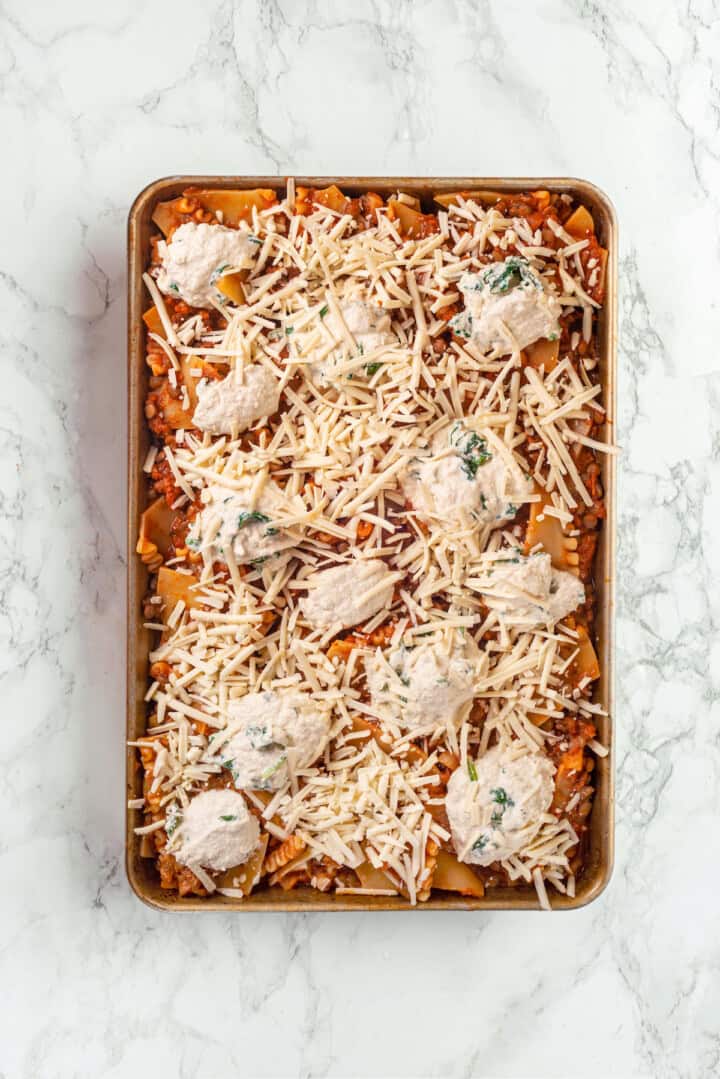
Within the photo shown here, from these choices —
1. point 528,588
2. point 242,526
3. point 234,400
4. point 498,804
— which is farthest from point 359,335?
point 498,804

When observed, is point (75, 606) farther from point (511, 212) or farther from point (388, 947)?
point (511, 212)

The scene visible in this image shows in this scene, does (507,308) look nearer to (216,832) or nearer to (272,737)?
(272,737)

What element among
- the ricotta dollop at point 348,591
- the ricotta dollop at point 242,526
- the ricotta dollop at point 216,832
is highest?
the ricotta dollop at point 242,526

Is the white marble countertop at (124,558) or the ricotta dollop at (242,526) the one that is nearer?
the ricotta dollop at (242,526)

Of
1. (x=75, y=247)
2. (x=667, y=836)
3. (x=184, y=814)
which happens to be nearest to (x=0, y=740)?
(x=184, y=814)

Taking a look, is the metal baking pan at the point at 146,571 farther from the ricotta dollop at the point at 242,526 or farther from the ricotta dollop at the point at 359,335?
the ricotta dollop at the point at 359,335

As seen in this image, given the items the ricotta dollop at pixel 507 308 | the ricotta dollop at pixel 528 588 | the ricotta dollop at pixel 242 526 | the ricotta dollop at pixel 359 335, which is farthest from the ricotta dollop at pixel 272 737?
the ricotta dollop at pixel 507 308
